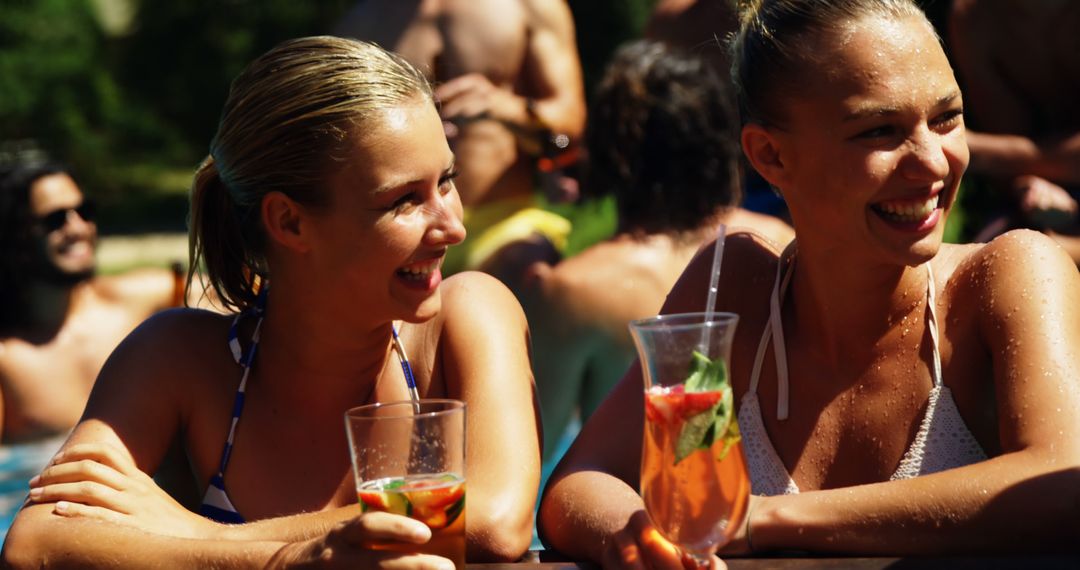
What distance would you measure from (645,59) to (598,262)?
0.80m

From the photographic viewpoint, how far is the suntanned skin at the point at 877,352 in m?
2.43

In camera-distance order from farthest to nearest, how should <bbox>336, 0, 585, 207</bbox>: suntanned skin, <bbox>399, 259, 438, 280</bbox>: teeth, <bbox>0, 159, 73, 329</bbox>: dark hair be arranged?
<bbox>0, 159, 73, 329</bbox>: dark hair < <bbox>336, 0, 585, 207</bbox>: suntanned skin < <bbox>399, 259, 438, 280</bbox>: teeth

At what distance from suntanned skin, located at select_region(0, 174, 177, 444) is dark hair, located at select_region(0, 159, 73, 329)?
0.04m

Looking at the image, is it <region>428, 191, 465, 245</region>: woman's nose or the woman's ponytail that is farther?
the woman's ponytail

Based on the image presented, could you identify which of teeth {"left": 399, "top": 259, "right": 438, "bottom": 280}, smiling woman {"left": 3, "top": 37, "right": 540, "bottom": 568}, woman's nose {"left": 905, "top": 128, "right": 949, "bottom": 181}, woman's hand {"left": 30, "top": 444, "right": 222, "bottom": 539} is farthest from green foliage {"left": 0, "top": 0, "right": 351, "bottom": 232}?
woman's nose {"left": 905, "top": 128, "right": 949, "bottom": 181}

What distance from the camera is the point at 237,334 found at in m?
3.25

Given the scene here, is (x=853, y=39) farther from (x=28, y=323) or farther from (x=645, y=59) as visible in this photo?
(x=28, y=323)

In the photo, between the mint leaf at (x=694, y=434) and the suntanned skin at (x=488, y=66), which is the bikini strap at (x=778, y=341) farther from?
the suntanned skin at (x=488, y=66)

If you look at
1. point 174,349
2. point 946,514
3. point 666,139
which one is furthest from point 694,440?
point 666,139

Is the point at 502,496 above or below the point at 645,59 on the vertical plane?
below

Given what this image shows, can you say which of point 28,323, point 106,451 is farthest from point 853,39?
point 28,323

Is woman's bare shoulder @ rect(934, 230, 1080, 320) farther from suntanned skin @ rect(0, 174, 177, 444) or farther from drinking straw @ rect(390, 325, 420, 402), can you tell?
suntanned skin @ rect(0, 174, 177, 444)

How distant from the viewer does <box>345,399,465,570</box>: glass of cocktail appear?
2.29 metres

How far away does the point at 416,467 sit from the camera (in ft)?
7.59
